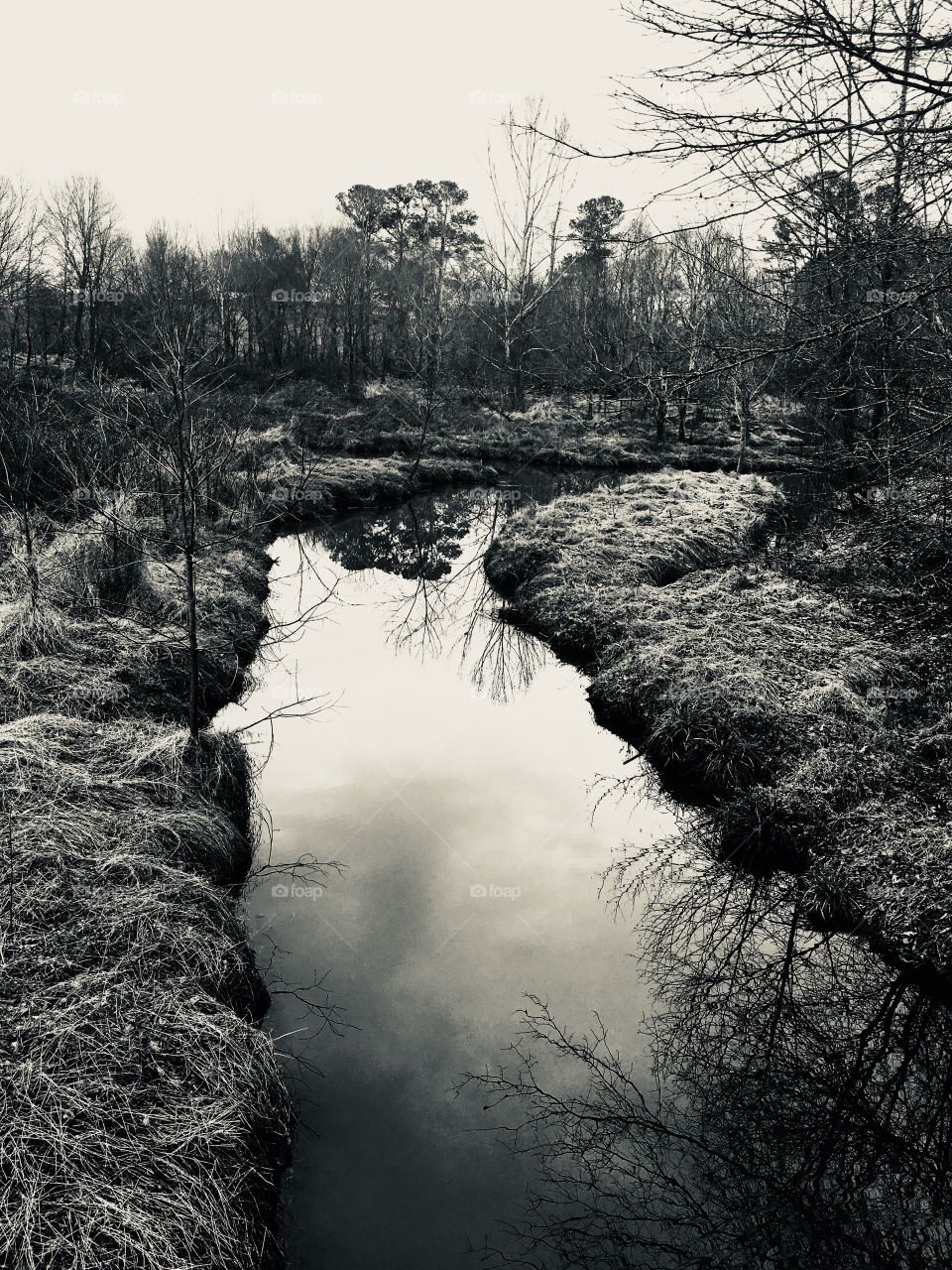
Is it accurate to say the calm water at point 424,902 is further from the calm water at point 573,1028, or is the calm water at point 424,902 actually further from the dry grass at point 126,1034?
the dry grass at point 126,1034

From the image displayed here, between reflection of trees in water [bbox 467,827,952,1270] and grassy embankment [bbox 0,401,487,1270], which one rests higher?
grassy embankment [bbox 0,401,487,1270]

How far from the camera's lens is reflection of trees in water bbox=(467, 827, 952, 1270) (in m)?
3.07

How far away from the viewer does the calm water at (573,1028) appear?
10.3ft

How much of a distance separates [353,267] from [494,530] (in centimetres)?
2861

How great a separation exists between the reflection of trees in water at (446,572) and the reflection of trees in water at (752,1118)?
4503 millimetres

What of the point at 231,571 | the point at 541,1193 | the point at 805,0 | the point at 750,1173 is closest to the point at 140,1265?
the point at 541,1193

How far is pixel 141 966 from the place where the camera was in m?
3.63

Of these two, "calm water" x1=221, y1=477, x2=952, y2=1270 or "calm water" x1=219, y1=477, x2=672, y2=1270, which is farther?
"calm water" x1=219, y1=477, x2=672, y2=1270

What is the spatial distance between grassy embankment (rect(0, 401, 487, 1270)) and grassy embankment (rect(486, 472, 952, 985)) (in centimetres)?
349

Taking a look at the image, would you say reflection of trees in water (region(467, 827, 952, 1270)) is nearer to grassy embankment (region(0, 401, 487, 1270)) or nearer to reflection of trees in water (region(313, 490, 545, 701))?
grassy embankment (region(0, 401, 487, 1270))

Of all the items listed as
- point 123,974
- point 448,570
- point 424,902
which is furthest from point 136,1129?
point 448,570

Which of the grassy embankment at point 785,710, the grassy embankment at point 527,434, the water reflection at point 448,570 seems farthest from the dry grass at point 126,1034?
the grassy embankment at point 527,434

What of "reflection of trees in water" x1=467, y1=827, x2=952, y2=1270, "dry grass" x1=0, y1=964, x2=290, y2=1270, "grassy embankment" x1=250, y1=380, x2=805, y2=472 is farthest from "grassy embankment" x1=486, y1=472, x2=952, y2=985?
"grassy embankment" x1=250, y1=380, x2=805, y2=472

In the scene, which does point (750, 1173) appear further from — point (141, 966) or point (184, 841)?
point (184, 841)
